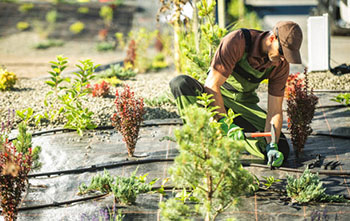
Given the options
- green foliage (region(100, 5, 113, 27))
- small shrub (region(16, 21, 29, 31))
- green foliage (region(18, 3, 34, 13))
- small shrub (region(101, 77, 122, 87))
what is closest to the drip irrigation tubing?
small shrub (region(101, 77, 122, 87))

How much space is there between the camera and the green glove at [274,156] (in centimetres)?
349

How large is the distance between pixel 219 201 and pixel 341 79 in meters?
4.15

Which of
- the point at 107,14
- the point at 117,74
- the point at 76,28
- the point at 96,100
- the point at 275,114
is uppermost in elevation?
the point at 107,14

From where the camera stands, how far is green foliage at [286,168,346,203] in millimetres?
3033

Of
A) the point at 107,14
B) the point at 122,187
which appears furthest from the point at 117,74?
the point at 107,14

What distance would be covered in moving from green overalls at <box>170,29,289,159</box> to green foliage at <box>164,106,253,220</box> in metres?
1.28

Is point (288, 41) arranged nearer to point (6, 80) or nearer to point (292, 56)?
point (292, 56)

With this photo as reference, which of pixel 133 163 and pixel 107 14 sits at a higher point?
pixel 107 14

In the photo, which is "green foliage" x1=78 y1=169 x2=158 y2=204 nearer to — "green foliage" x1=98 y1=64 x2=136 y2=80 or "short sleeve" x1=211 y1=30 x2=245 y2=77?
"short sleeve" x1=211 y1=30 x2=245 y2=77

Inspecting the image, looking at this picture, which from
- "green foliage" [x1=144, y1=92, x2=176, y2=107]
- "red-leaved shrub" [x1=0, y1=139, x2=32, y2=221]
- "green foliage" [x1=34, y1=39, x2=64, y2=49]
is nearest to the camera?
"red-leaved shrub" [x1=0, y1=139, x2=32, y2=221]

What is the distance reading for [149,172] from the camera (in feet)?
12.0

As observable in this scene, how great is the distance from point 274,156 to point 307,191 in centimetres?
55

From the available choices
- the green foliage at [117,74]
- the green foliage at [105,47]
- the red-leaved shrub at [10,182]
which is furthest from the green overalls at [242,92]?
the green foliage at [105,47]

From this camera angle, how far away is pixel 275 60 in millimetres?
3432
